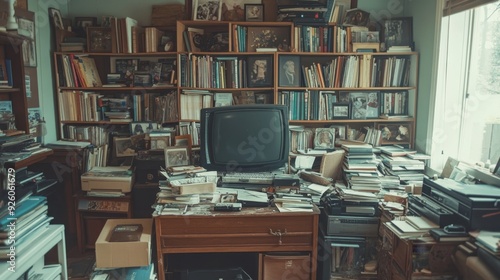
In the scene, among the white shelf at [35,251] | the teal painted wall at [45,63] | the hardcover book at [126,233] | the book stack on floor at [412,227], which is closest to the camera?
the white shelf at [35,251]

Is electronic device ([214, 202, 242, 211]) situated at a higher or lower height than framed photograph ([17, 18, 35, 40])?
lower

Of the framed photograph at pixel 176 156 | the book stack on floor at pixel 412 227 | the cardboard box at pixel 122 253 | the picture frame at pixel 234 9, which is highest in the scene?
the picture frame at pixel 234 9

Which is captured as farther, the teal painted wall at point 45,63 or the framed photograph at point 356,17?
the framed photograph at point 356,17

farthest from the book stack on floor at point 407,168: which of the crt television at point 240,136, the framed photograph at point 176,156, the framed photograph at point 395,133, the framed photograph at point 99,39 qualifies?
the framed photograph at point 99,39

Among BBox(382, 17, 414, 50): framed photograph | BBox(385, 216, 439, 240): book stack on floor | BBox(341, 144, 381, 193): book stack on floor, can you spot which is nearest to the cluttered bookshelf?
BBox(382, 17, 414, 50): framed photograph

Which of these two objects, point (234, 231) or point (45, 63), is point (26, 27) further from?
point (234, 231)

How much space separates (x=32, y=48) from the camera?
2.94 metres

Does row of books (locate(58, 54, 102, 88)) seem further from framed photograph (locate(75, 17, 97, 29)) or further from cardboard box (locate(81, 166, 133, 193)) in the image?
cardboard box (locate(81, 166, 133, 193))

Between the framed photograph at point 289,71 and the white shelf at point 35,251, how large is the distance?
2.10 metres

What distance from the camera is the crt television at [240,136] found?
2752 mm

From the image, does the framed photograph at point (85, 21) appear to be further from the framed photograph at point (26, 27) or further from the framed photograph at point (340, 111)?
the framed photograph at point (340, 111)

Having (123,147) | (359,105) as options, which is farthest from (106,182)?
(359,105)

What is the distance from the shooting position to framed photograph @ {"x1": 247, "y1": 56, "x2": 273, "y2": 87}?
10.5ft

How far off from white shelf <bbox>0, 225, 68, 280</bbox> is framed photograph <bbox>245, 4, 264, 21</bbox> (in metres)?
2.32
